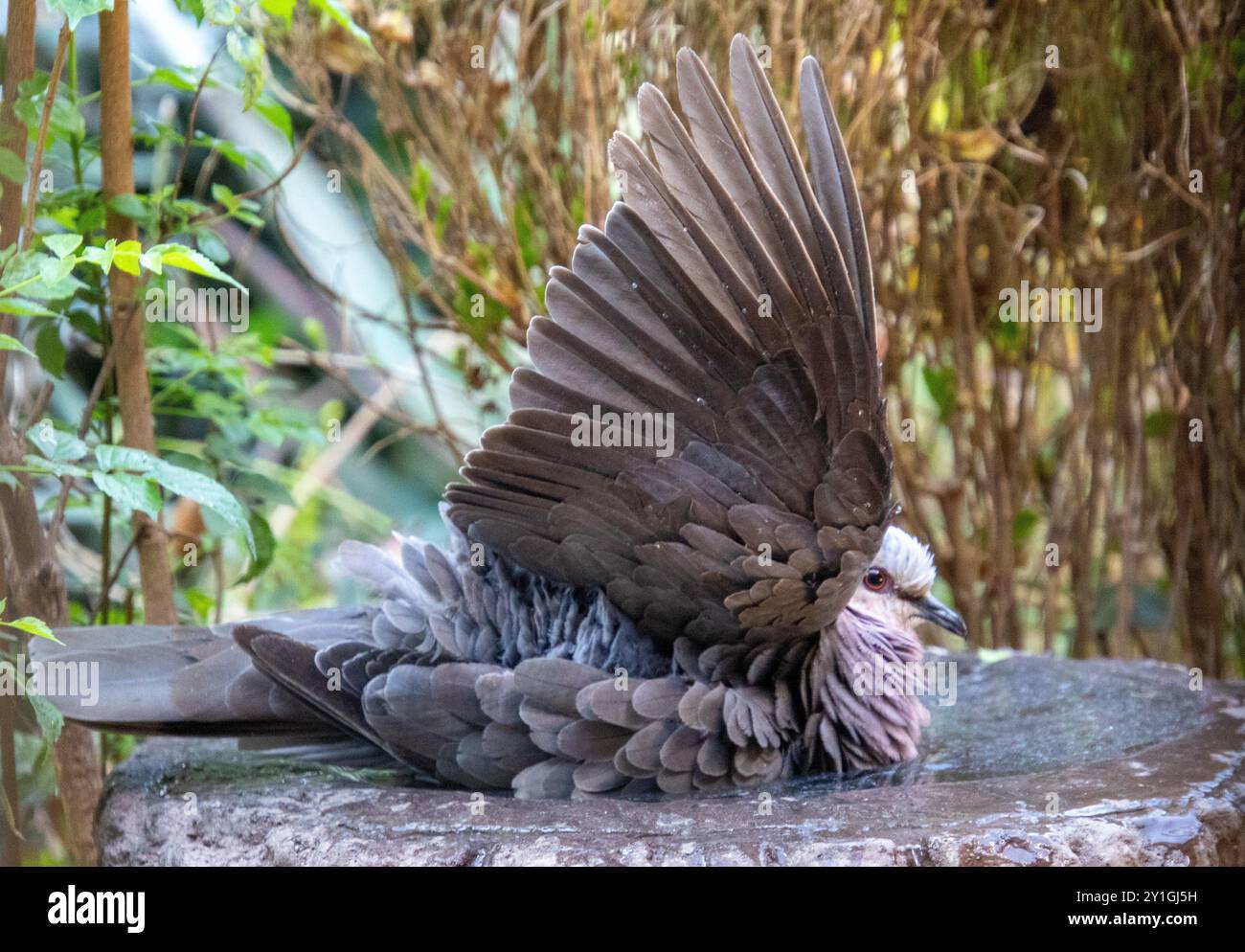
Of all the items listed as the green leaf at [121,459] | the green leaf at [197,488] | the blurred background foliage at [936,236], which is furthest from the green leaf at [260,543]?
the green leaf at [121,459]

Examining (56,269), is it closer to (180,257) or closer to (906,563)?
(180,257)

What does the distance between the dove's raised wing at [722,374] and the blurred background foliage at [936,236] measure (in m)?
0.96

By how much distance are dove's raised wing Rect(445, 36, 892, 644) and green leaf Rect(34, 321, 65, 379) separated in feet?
3.41

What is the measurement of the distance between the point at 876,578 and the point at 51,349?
169 centimetres

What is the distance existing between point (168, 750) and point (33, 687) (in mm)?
372

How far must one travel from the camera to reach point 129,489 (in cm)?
203

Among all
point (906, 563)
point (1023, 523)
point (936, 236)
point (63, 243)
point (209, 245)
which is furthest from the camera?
point (1023, 523)

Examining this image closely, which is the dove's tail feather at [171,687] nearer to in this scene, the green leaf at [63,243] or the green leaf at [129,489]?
the green leaf at [129,489]

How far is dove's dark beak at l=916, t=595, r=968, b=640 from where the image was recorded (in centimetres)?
244

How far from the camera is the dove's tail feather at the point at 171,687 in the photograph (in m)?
2.17

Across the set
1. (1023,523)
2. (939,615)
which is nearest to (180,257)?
(939,615)

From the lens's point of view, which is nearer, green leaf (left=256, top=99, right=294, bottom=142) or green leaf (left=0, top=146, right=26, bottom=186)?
green leaf (left=0, top=146, right=26, bottom=186)

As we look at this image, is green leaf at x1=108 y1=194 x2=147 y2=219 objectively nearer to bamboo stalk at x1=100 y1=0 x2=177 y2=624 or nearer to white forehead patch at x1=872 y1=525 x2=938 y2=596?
bamboo stalk at x1=100 y1=0 x2=177 y2=624

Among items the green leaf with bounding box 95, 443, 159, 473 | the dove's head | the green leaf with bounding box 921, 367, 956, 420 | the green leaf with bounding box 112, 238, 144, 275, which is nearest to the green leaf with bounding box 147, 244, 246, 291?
the green leaf with bounding box 112, 238, 144, 275
